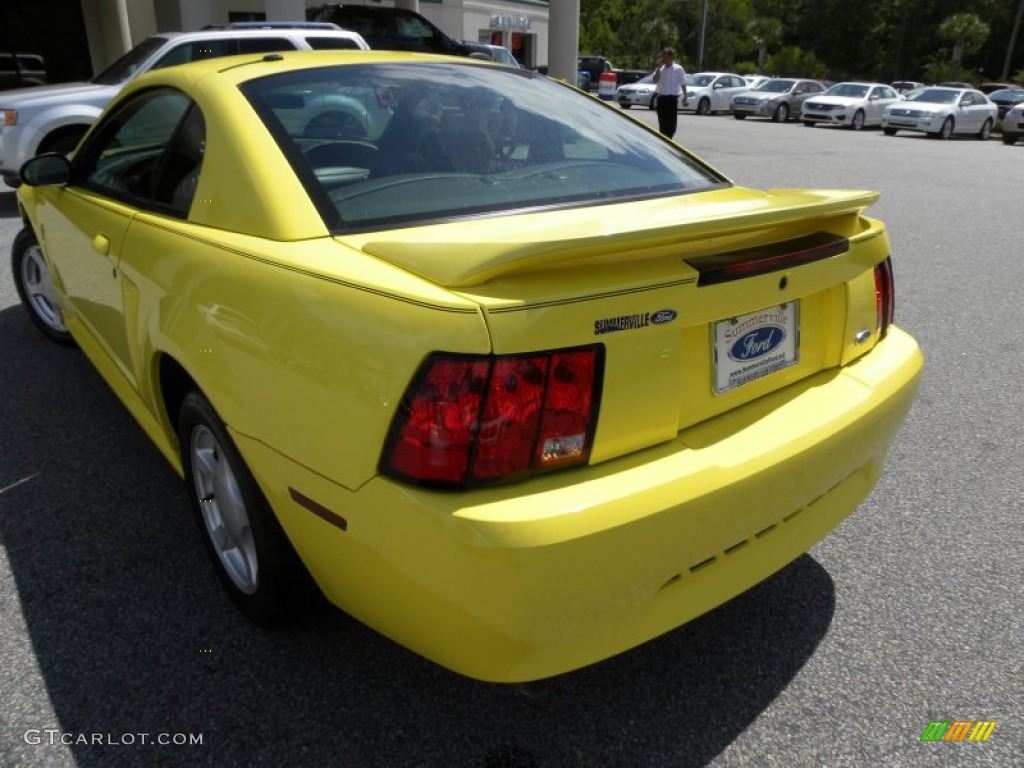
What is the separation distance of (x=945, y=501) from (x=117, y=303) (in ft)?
10.3

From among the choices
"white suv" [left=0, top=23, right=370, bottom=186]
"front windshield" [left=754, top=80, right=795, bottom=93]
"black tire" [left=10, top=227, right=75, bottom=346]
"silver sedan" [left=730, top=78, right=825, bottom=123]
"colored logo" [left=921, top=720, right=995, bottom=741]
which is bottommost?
"silver sedan" [left=730, top=78, right=825, bottom=123]

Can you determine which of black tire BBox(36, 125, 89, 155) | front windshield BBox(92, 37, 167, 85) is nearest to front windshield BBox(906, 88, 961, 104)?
front windshield BBox(92, 37, 167, 85)

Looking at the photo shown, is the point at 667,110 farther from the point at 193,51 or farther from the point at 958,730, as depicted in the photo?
the point at 958,730

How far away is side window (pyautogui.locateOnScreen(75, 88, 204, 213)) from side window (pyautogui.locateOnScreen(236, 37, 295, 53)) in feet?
21.4

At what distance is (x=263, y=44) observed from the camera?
9.38 metres

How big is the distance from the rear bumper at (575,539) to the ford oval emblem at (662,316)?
0.28 meters

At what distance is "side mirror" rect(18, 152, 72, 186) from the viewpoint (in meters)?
3.26

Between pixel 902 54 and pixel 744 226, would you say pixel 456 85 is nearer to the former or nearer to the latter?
pixel 744 226

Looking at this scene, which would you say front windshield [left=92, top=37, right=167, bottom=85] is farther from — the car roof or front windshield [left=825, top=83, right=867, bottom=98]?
front windshield [left=825, top=83, right=867, bottom=98]

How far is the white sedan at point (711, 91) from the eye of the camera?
102 ft

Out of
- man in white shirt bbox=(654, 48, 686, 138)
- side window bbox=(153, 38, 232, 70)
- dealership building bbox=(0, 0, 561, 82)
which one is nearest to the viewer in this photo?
side window bbox=(153, 38, 232, 70)

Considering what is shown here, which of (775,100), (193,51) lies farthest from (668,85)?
(775,100)

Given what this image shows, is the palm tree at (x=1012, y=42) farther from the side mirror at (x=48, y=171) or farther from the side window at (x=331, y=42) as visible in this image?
the side mirror at (x=48, y=171)

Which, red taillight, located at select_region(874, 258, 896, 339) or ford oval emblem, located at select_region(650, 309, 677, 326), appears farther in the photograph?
red taillight, located at select_region(874, 258, 896, 339)
